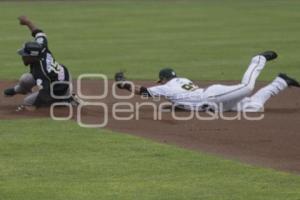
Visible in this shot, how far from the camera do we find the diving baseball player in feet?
41.7

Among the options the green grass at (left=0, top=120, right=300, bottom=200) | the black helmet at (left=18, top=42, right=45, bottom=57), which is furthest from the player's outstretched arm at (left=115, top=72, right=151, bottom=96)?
the green grass at (left=0, top=120, right=300, bottom=200)

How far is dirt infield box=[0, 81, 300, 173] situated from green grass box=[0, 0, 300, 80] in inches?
165

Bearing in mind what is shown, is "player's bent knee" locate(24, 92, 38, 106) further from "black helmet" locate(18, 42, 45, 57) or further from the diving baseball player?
"black helmet" locate(18, 42, 45, 57)

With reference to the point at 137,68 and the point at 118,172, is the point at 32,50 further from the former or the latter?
the point at 137,68

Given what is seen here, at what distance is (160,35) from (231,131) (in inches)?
574

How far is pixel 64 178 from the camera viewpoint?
8.64 m

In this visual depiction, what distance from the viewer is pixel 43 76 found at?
42.2 ft

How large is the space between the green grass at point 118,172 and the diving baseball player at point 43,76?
1965 millimetres

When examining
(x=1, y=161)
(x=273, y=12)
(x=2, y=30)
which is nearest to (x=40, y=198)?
(x=1, y=161)

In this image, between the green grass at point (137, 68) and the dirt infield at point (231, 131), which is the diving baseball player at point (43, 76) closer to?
the dirt infield at point (231, 131)

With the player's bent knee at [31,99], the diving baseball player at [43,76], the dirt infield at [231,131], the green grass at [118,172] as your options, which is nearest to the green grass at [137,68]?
the green grass at [118,172]

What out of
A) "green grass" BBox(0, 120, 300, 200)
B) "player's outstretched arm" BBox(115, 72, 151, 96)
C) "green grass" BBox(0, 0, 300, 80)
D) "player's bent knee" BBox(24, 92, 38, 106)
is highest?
"green grass" BBox(0, 0, 300, 80)

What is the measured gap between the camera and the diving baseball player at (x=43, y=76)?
500 inches

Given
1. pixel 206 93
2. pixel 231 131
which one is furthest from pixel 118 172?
pixel 206 93
